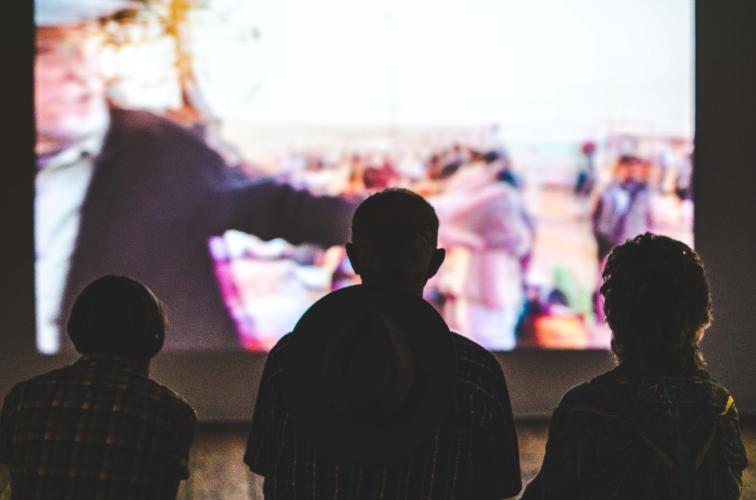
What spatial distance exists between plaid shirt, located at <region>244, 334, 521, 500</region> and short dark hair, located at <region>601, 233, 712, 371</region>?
0.74ft

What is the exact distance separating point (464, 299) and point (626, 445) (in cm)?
357

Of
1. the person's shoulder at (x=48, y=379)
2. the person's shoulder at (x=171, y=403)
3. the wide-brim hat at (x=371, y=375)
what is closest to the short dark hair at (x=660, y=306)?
the wide-brim hat at (x=371, y=375)

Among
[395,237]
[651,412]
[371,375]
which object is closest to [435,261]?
[395,237]

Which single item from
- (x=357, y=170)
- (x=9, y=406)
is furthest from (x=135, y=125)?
(x=9, y=406)

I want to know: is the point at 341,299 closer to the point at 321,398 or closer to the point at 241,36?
the point at 321,398

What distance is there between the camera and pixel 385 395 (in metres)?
1.38

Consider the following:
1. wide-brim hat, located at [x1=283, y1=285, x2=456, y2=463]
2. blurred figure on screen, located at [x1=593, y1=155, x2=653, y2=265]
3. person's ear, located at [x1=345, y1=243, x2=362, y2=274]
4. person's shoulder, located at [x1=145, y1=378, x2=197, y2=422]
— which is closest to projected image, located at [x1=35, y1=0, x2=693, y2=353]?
blurred figure on screen, located at [x1=593, y1=155, x2=653, y2=265]

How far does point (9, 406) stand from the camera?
1.82 m

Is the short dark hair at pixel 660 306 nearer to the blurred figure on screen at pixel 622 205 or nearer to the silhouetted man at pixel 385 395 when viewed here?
the silhouetted man at pixel 385 395

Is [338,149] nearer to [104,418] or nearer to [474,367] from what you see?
[104,418]

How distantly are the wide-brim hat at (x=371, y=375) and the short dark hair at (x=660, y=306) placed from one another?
1.06 ft

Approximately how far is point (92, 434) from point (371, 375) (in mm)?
612

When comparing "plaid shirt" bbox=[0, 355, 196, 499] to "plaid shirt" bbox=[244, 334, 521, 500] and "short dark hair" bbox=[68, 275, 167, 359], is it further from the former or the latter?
"plaid shirt" bbox=[244, 334, 521, 500]

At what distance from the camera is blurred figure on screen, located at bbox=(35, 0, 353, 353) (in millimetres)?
4941
